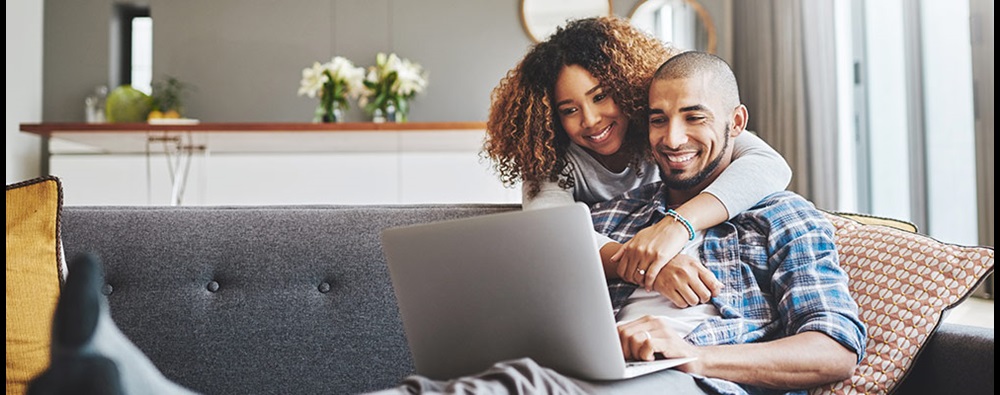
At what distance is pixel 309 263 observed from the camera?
1564 millimetres

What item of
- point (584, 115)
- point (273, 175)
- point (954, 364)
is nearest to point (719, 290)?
point (954, 364)

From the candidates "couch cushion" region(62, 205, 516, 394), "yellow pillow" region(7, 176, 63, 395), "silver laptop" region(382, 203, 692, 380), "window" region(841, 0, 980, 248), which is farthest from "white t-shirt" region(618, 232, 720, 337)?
"window" region(841, 0, 980, 248)

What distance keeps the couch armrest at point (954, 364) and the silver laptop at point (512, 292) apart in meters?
0.45

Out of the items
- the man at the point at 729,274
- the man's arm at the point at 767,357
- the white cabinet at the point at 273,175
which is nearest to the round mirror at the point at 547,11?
the white cabinet at the point at 273,175

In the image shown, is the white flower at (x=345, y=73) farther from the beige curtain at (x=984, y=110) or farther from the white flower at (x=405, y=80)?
the beige curtain at (x=984, y=110)

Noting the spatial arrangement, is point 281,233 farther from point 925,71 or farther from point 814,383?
point 925,71

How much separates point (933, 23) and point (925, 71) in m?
0.20

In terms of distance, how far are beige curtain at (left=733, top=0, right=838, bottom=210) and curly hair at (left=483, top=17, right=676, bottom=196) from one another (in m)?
2.78

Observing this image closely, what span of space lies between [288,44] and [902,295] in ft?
15.7

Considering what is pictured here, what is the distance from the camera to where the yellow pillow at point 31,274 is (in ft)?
4.41

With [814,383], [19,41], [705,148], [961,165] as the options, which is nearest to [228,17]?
[19,41]

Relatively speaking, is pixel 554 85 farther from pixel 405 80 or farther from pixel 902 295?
pixel 405 80

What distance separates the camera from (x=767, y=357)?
116cm

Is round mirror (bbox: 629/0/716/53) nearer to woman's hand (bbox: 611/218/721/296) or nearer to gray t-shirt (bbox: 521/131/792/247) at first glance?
gray t-shirt (bbox: 521/131/792/247)
